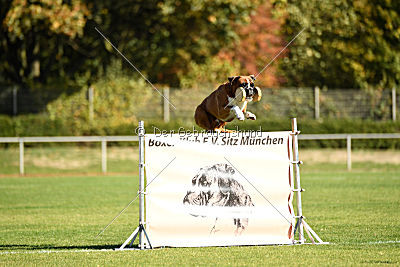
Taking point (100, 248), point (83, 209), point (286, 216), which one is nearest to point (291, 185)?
point (286, 216)

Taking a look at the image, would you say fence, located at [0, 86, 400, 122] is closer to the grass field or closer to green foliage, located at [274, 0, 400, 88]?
green foliage, located at [274, 0, 400, 88]

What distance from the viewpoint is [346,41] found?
33938mm

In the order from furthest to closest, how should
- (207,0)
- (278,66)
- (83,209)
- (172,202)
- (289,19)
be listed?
(278,66) → (289,19) → (207,0) → (83,209) → (172,202)

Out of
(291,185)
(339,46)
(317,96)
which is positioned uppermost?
(339,46)

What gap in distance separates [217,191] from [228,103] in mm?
1374

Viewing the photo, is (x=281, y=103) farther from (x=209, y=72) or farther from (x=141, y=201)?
(x=141, y=201)

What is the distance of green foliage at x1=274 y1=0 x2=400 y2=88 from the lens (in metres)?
31.8

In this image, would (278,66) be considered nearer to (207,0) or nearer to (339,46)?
(339,46)

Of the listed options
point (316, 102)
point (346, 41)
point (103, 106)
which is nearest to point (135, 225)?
point (103, 106)

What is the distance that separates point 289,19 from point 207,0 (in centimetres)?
599

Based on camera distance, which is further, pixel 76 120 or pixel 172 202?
pixel 76 120

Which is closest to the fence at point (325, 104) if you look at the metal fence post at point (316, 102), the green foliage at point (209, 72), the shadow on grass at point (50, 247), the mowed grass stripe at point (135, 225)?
the metal fence post at point (316, 102)

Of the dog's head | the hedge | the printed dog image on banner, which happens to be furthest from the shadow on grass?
the hedge

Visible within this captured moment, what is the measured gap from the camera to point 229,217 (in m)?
9.48
